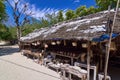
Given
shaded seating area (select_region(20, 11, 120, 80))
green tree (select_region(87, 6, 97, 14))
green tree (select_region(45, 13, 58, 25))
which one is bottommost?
shaded seating area (select_region(20, 11, 120, 80))

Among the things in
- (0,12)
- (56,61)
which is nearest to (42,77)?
(56,61)

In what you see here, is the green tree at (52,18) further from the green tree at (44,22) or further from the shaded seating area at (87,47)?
the shaded seating area at (87,47)

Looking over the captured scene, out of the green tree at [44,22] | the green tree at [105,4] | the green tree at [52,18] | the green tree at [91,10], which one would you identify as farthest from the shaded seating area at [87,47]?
the green tree at [44,22]

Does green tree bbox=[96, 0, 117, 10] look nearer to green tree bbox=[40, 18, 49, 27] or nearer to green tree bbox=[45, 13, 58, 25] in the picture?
green tree bbox=[45, 13, 58, 25]

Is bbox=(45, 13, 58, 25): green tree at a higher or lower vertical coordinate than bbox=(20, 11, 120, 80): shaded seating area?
higher

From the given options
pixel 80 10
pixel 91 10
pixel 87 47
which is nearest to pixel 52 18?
pixel 80 10

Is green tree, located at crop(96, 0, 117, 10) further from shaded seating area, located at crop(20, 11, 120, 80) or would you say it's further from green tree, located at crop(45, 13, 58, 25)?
green tree, located at crop(45, 13, 58, 25)

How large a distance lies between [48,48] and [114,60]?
14.9 feet

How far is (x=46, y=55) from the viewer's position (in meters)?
11.5

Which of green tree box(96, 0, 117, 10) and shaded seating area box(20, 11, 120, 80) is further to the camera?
green tree box(96, 0, 117, 10)

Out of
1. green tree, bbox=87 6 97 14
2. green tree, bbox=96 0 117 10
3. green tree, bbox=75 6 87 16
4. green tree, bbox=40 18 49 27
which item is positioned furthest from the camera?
green tree, bbox=40 18 49 27

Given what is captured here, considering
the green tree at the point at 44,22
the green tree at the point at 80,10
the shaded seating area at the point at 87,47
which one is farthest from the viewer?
the green tree at the point at 44,22

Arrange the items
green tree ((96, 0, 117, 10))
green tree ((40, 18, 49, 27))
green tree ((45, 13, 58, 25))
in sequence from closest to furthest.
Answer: green tree ((96, 0, 117, 10))
green tree ((45, 13, 58, 25))
green tree ((40, 18, 49, 27))

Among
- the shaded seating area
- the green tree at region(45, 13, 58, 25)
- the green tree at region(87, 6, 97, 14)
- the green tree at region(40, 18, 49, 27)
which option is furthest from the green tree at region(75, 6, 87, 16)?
the shaded seating area
